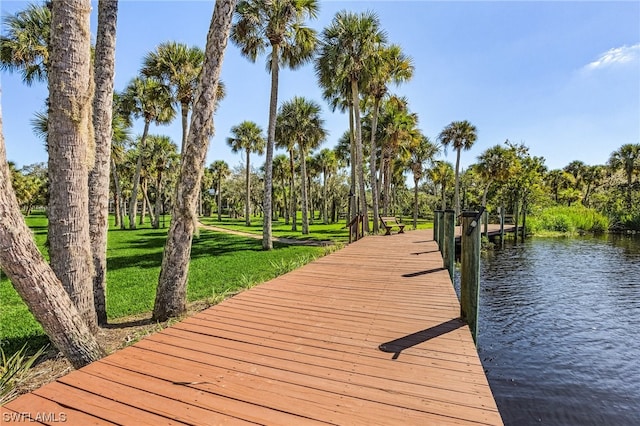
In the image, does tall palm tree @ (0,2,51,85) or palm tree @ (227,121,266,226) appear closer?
tall palm tree @ (0,2,51,85)

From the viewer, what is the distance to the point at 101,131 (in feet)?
17.4

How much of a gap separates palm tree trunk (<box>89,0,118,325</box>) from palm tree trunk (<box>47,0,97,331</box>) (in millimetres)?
1010

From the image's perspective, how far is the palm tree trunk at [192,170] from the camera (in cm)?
560

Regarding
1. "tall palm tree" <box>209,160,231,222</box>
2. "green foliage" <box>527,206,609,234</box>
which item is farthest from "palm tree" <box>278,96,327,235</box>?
"tall palm tree" <box>209,160,231,222</box>

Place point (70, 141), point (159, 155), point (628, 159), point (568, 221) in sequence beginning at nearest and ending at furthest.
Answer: point (70, 141)
point (568, 221)
point (159, 155)
point (628, 159)

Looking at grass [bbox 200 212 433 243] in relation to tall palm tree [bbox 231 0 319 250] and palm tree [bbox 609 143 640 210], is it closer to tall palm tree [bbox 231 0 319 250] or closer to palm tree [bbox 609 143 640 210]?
tall palm tree [bbox 231 0 319 250]

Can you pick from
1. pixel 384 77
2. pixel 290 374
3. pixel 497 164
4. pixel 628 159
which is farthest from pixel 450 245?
pixel 628 159

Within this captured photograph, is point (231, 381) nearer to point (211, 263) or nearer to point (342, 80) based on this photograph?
point (211, 263)

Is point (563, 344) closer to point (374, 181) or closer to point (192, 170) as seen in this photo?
point (192, 170)

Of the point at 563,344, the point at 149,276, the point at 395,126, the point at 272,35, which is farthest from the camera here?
the point at 395,126

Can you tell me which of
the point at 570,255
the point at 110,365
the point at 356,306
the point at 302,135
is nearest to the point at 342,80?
the point at 302,135

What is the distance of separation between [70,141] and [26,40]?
1579cm

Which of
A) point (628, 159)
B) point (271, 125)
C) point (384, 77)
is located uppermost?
point (384, 77)

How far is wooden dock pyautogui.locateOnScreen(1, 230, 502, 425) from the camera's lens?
230 centimetres
